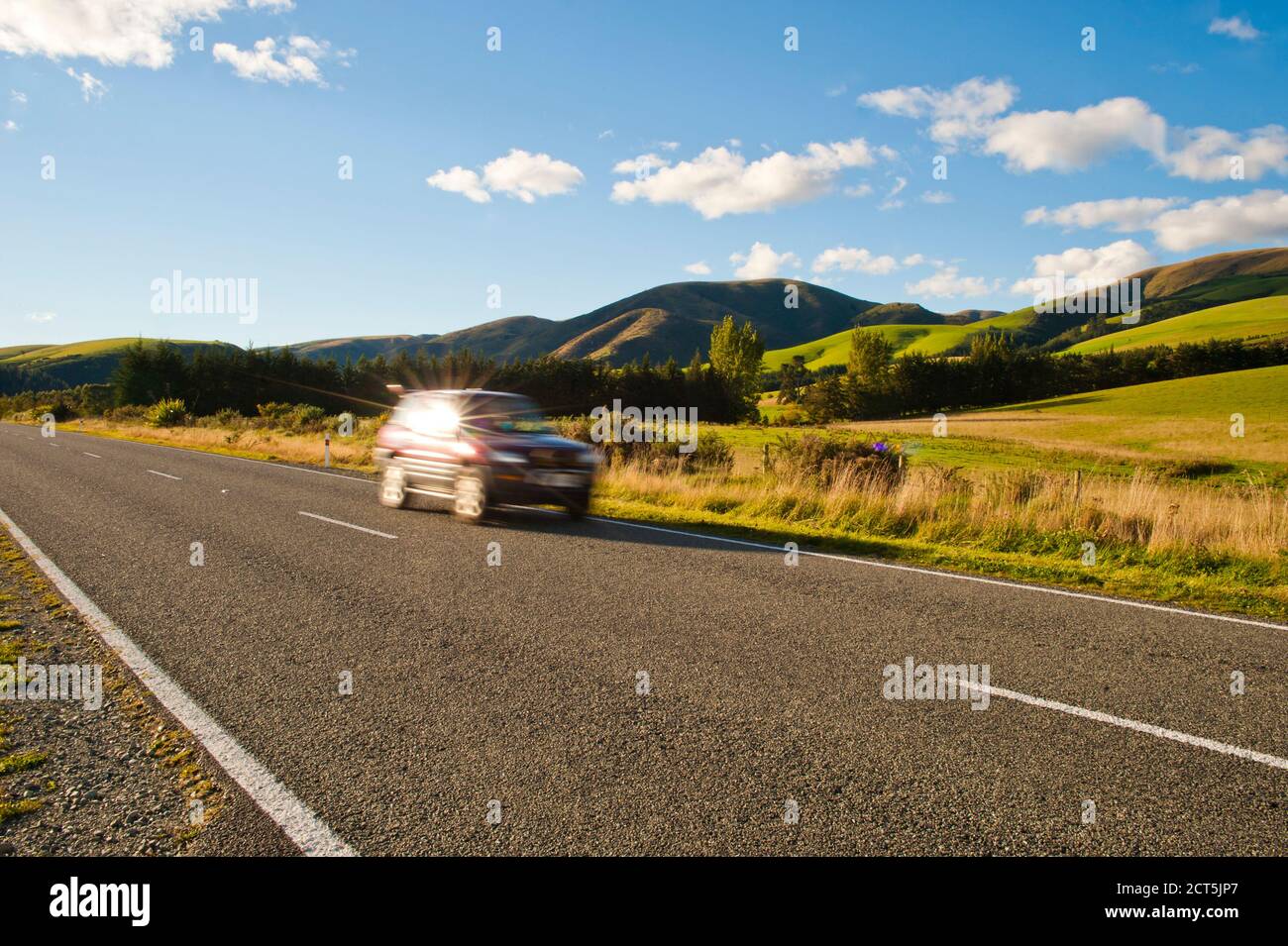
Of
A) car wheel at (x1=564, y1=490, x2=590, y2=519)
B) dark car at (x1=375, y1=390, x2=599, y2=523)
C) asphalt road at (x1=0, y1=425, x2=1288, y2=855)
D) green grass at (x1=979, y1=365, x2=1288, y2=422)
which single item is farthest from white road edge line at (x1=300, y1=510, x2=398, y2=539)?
green grass at (x1=979, y1=365, x2=1288, y2=422)

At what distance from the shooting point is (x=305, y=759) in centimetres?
352

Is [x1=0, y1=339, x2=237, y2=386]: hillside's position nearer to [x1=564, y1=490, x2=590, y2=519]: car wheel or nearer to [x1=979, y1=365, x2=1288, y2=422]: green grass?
[x1=979, y1=365, x2=1288, y2=422]: green grass

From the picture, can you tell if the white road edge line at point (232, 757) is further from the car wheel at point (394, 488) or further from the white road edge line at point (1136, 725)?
the car wheel at point (394, 488)

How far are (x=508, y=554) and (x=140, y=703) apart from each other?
4.54 metres

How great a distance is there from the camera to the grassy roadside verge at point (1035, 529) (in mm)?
7715

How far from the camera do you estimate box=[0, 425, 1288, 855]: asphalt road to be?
2994 millimetres

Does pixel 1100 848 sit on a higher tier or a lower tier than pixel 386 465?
lower

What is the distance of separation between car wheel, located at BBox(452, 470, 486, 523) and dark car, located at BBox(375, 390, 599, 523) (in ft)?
0.05

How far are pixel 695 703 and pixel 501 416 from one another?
8.06 meters

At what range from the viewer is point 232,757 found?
3533 millimetres
